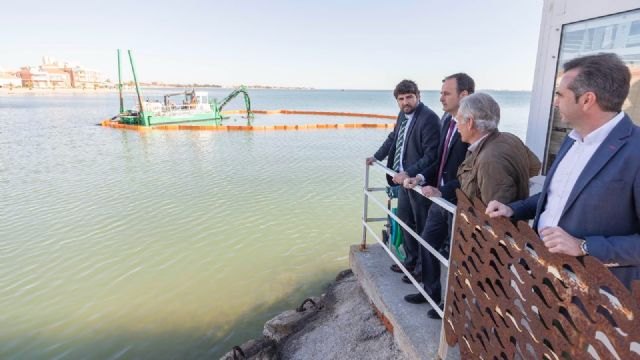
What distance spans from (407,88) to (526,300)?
2.19 m

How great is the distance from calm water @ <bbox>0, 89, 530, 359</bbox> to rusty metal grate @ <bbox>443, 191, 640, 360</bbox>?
3287 millimetres

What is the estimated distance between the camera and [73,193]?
390 inches

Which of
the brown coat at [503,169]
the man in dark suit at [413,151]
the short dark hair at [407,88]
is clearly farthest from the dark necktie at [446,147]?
the brown coat at [503,169]

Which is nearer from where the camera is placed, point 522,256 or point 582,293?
point 582,293

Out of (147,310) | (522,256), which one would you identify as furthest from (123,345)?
(522,256)

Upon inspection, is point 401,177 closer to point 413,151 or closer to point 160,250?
point 413,151

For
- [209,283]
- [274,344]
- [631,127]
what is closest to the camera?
[631,127]

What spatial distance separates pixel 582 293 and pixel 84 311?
5810 millimetres

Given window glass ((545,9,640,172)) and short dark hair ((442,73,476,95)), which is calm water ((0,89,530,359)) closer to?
short dark hair ((442,73,476,95))

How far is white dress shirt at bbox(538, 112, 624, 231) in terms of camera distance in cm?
146

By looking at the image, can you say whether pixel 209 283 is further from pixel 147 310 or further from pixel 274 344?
pixel 274 344

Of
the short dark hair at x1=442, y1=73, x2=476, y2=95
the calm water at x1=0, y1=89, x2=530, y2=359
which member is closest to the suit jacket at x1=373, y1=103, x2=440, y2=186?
the short dark hair at x1=442, y1=73, x2=476, y2=95

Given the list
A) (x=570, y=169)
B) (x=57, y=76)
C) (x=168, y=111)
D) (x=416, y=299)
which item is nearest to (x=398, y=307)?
(x=416, y=299)

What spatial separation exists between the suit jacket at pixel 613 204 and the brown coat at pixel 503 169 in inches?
18.5
